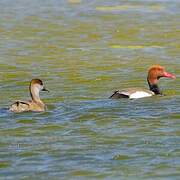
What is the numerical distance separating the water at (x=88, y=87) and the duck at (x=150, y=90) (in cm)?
12

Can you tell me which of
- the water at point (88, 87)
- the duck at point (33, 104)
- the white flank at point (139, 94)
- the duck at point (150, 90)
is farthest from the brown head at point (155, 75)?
the duck at point (33, 104)

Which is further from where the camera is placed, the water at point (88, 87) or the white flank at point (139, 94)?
the white flank at point (139, 94)

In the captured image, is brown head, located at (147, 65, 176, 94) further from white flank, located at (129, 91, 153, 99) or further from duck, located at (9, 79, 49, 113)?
duck, located at (9, 79, 49, 113)

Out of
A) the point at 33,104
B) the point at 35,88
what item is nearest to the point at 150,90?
the point at 35,88

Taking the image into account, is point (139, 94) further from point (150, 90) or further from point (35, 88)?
point (35, 88)

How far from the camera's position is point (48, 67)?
17.6 m

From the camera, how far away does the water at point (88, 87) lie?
1022cm

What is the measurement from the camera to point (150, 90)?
15281 mm

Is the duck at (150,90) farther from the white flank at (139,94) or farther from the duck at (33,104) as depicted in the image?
the duck at (33,104)

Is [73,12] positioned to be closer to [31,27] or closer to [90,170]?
[31,27]

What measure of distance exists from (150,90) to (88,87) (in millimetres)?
1077

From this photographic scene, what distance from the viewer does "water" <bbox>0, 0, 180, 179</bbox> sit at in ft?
33.5

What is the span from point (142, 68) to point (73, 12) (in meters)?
7.68

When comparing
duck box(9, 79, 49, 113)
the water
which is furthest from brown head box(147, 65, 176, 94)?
duck box(9, 79, 49, 113)
